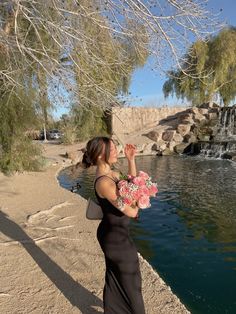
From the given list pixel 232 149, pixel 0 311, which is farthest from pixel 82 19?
pixel 232 149

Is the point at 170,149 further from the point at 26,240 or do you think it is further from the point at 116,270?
the point at 116,270

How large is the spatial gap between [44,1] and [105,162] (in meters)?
2.66

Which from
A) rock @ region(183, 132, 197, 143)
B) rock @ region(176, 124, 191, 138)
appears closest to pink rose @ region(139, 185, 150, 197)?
rock @ region(183, 132, 197, 143)

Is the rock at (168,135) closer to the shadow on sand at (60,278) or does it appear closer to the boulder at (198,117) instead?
the boulder at (198,117)

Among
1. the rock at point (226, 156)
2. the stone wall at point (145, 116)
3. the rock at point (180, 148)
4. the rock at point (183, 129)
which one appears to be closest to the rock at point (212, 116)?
the rock at point (183, 129)

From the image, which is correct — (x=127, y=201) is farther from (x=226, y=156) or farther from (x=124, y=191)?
(x=226, y=156)

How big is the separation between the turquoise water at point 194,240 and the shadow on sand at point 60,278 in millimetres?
1456

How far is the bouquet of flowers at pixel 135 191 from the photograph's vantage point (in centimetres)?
270

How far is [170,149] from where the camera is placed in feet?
85.5

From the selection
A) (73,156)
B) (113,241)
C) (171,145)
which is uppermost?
(113,241)

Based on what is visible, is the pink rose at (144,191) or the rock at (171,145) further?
the rock at (171,145)

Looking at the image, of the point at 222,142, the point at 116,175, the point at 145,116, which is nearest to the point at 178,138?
the point at 222,142

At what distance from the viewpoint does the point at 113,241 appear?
295 cm

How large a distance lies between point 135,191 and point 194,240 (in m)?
4.58
